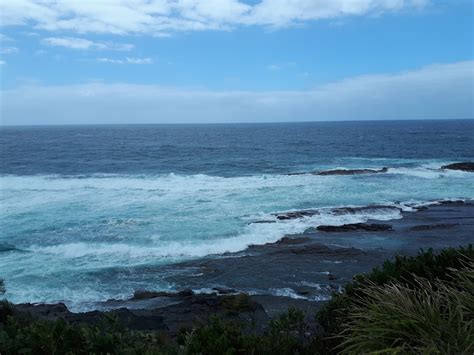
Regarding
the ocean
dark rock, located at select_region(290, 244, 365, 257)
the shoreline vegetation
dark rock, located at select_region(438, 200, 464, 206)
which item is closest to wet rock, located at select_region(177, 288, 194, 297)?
the ocean

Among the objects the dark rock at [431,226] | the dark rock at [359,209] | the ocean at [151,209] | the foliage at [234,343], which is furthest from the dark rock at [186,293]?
the dark rock at [431,226]

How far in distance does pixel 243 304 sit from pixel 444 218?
17.2 m

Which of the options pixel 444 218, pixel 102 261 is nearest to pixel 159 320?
pixel 102 261

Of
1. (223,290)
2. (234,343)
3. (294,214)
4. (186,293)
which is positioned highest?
(234,343)

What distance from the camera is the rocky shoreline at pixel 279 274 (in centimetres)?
1270

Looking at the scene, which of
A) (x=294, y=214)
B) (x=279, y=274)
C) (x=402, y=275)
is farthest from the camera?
(x=294, y=214)

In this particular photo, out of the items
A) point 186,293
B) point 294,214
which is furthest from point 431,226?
point 186,293

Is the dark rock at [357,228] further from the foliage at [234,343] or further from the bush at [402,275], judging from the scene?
the foliage at [234,343]

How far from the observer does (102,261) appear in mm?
18125

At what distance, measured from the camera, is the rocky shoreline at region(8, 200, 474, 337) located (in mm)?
12703

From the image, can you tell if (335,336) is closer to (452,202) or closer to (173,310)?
(173,310)

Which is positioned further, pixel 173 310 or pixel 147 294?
pixel 147 294

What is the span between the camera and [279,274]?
16.5m

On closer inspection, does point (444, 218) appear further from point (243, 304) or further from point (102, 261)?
point (102, 261)
